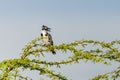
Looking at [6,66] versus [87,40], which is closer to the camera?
[6,66]

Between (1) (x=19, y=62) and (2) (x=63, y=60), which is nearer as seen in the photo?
(1) (x=19, y=62)

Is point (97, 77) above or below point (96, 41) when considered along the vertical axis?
below

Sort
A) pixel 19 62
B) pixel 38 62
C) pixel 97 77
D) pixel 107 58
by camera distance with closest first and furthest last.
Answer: pixel 19 62
pixel 38 62
pixel 107 58
pixel 97 77

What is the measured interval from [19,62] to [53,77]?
2.57ft

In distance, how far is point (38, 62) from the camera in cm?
782

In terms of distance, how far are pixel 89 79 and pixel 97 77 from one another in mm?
323

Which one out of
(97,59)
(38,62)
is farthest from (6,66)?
(97,59)

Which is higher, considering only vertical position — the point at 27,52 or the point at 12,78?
the point at 27,52

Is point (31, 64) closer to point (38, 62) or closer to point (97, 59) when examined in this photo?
point (38, 62)

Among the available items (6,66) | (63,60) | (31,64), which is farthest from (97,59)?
(6,66)

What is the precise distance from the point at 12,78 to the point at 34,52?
107 centimetres

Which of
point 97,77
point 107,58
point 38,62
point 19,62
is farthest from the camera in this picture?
point 97,77

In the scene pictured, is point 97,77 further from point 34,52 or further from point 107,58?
point 34,52

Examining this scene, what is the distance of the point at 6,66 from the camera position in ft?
24.1
